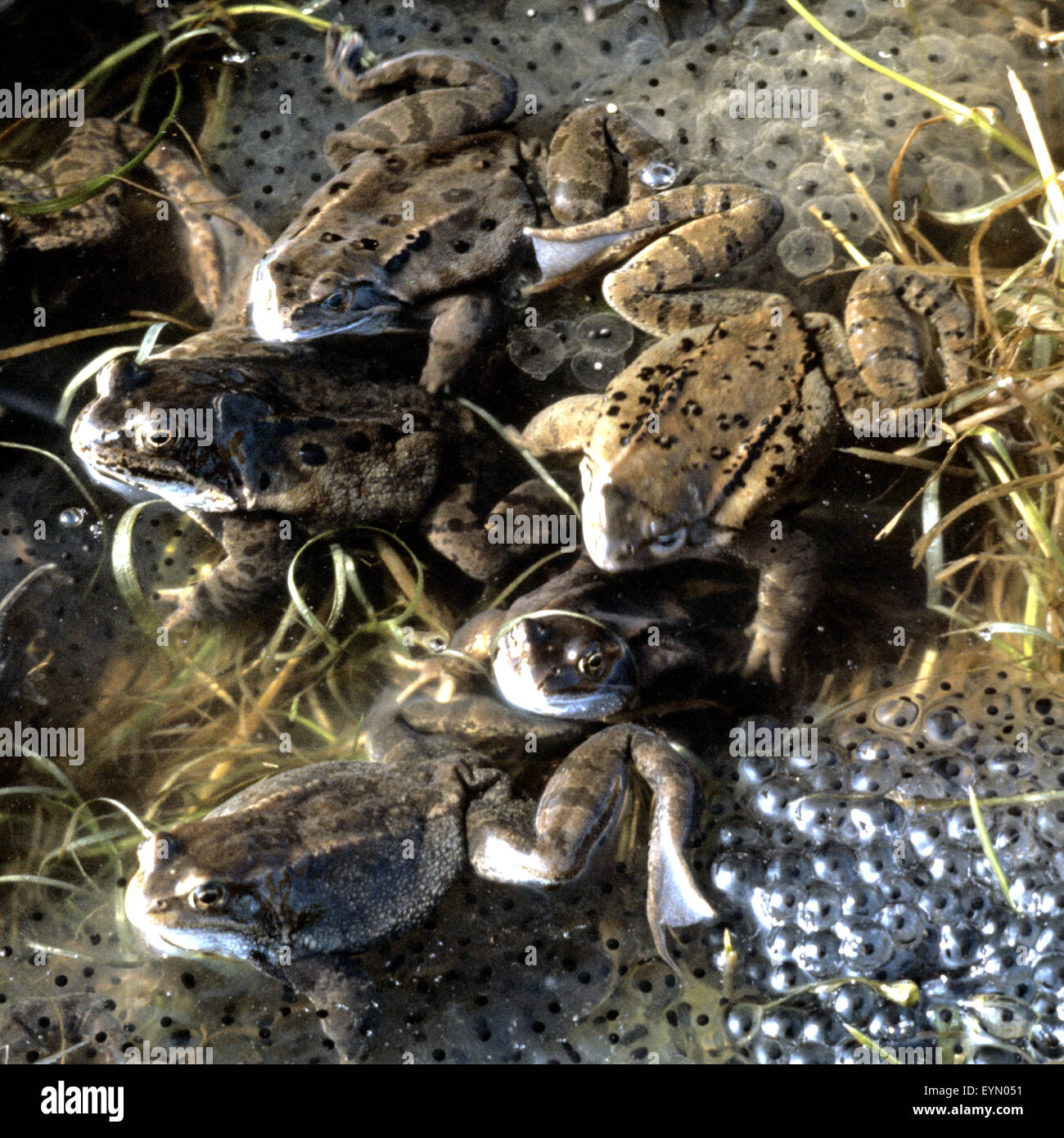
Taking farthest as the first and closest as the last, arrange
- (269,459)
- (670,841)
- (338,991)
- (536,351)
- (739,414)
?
(536,351), (269,459), (739,414), (670,841), (338,991)

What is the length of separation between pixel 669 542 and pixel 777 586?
1.42ft

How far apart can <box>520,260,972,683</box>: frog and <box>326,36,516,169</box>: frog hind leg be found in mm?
982

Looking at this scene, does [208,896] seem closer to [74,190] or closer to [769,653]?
[769,653]

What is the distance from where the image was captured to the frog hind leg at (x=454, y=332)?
3838mm

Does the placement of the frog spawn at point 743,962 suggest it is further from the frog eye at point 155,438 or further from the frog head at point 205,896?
the frog eye at point 155,438

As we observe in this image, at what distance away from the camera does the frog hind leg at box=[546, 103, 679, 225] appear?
3918 mm

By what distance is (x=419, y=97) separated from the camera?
4094 millimetres

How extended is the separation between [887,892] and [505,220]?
283cm

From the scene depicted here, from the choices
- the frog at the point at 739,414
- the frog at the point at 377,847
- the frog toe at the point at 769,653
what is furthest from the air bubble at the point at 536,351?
the frog at the point at 377,847

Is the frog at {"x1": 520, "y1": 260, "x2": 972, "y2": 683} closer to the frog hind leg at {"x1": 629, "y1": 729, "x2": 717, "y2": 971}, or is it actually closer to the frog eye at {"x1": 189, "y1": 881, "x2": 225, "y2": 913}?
the frog hind leg at {"x1": 629, "y1": 729, "x2": 717, "y2": 971}

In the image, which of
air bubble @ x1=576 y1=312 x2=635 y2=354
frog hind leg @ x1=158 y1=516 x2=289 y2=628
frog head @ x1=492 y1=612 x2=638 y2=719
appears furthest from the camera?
air bubble @ x1=576 y1=312 x2=635 y2=354

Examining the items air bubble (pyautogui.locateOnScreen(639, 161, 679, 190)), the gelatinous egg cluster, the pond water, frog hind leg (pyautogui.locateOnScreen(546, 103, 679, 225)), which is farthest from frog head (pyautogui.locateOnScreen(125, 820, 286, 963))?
air bubble (pyautogui.locateOnScreen(639, 161, 679, 190))

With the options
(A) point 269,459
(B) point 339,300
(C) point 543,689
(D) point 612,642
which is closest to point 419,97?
(B) point 339,300
